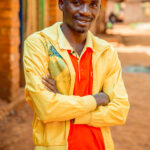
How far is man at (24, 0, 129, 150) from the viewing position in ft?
5.73

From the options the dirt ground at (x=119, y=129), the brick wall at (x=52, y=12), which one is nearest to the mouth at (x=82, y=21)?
the dirt ground at (x=119, y=129)

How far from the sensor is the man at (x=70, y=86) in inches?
68.7

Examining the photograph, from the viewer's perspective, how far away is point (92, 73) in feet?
6.07

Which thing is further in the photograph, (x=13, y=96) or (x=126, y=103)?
(x=13, y=96)

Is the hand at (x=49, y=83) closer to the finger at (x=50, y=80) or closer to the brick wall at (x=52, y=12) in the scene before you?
the finger at (x=50, y=80)

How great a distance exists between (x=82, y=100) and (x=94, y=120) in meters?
0.16

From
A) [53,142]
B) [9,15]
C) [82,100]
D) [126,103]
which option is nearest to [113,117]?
[126,103]

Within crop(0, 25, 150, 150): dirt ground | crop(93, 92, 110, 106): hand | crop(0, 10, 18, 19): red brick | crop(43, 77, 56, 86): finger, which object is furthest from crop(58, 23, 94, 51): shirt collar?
crop(0, 10, 18, 19): red brick

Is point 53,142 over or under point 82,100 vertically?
under

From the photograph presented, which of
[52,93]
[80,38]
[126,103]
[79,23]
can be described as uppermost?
[79,23]

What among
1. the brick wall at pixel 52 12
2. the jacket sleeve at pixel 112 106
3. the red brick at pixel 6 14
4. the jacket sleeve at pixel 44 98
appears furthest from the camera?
the brick wall at pixel 52 12

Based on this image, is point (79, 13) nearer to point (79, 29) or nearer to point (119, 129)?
point (79, 29)

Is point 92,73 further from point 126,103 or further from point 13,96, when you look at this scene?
point 13,96

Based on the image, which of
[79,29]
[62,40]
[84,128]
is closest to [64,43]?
[62,40]
